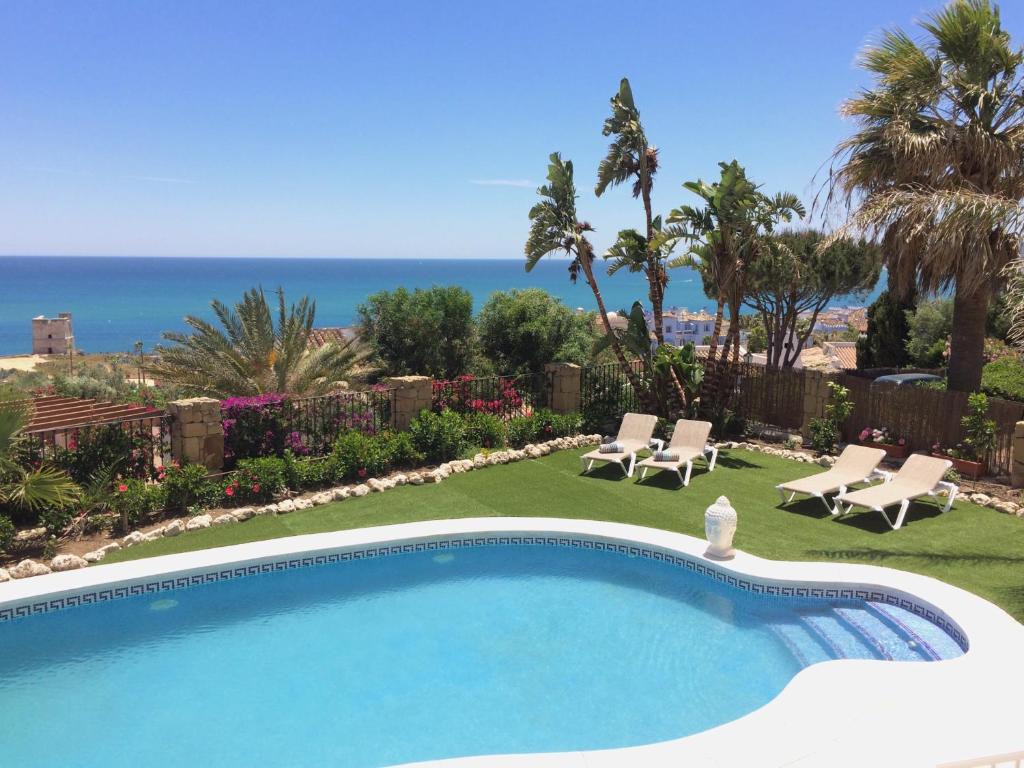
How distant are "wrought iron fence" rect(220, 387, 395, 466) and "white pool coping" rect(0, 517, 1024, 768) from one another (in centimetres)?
340

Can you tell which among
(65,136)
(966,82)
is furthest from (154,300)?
(966,82)

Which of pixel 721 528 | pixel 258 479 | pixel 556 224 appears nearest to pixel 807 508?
pixel 721 528

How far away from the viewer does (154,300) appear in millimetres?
161250

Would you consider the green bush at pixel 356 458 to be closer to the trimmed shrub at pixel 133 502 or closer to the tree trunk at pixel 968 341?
the trimmed shrub at pixel 133 502

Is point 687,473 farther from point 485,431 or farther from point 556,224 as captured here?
point 556,224

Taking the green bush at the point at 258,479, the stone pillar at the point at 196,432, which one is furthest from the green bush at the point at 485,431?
the stone pillar at the point at 196,432

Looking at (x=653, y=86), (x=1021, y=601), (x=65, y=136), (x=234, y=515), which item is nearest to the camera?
(x=1021, y=601)

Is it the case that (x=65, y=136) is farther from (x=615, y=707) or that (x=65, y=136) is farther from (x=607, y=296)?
(x=607, y=296)

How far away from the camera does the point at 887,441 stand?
43.5ft

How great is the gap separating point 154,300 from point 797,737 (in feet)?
580

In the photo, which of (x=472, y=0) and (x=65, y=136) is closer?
(x=472, y=0)

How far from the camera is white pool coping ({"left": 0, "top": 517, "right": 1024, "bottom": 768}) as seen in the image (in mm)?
5000

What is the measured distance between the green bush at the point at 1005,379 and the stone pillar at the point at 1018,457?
18.4 ft

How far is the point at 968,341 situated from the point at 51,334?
8139cm
